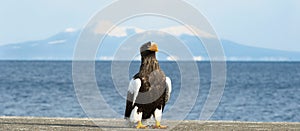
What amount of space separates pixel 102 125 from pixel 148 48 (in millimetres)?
3544

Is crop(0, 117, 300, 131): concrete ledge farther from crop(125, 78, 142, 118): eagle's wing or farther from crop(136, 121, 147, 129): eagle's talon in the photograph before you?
crop(125, 78, 142, 118): eagle's wing

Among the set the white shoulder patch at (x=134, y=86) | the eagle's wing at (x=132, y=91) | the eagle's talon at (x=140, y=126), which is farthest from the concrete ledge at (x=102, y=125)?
the white shoulder patch at (x=134, y=86)

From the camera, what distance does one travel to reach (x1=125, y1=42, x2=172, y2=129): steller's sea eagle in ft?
43.8

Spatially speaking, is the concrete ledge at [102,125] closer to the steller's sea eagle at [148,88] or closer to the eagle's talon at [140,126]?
the eagle's talon at [140,126]

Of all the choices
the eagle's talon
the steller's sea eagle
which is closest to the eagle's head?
the steller's sea eagle

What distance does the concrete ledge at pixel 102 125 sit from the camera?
15.5 meters

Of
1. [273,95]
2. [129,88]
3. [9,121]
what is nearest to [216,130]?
[129,88]

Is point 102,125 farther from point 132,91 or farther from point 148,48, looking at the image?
point 148,48

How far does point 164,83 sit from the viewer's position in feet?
44.6

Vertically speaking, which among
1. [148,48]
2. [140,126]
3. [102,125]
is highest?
[148,48]

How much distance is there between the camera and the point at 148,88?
44.0 feet

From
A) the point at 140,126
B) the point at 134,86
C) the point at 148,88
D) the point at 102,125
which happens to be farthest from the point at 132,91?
the point at 102,125

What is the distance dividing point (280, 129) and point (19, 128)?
575 cm

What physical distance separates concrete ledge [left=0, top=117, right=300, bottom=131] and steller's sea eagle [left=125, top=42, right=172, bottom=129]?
93 cm
